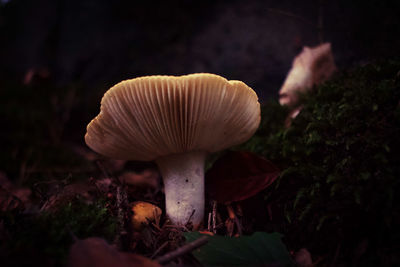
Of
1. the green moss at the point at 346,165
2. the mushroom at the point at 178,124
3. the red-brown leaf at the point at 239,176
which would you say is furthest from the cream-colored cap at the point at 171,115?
the green moss at the point at 346,165

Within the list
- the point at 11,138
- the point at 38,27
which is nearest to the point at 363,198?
the point at 11,138

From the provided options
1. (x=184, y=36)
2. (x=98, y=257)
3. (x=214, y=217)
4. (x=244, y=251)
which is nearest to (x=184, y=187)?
(x=214, y=217)

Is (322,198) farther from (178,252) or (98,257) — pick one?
(98,257)

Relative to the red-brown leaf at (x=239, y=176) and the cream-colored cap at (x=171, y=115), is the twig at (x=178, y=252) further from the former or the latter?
the cream-colored cap at (x=171, y=115)

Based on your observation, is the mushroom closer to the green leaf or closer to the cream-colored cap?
the cream-colored cap

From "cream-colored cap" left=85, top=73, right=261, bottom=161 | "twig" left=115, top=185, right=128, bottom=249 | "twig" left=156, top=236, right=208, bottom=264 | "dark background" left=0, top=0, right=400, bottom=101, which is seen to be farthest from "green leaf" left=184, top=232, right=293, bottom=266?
"dark background" left=0, top=0, right=400, bottom=101

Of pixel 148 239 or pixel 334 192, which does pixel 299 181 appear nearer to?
pixel 334 192
